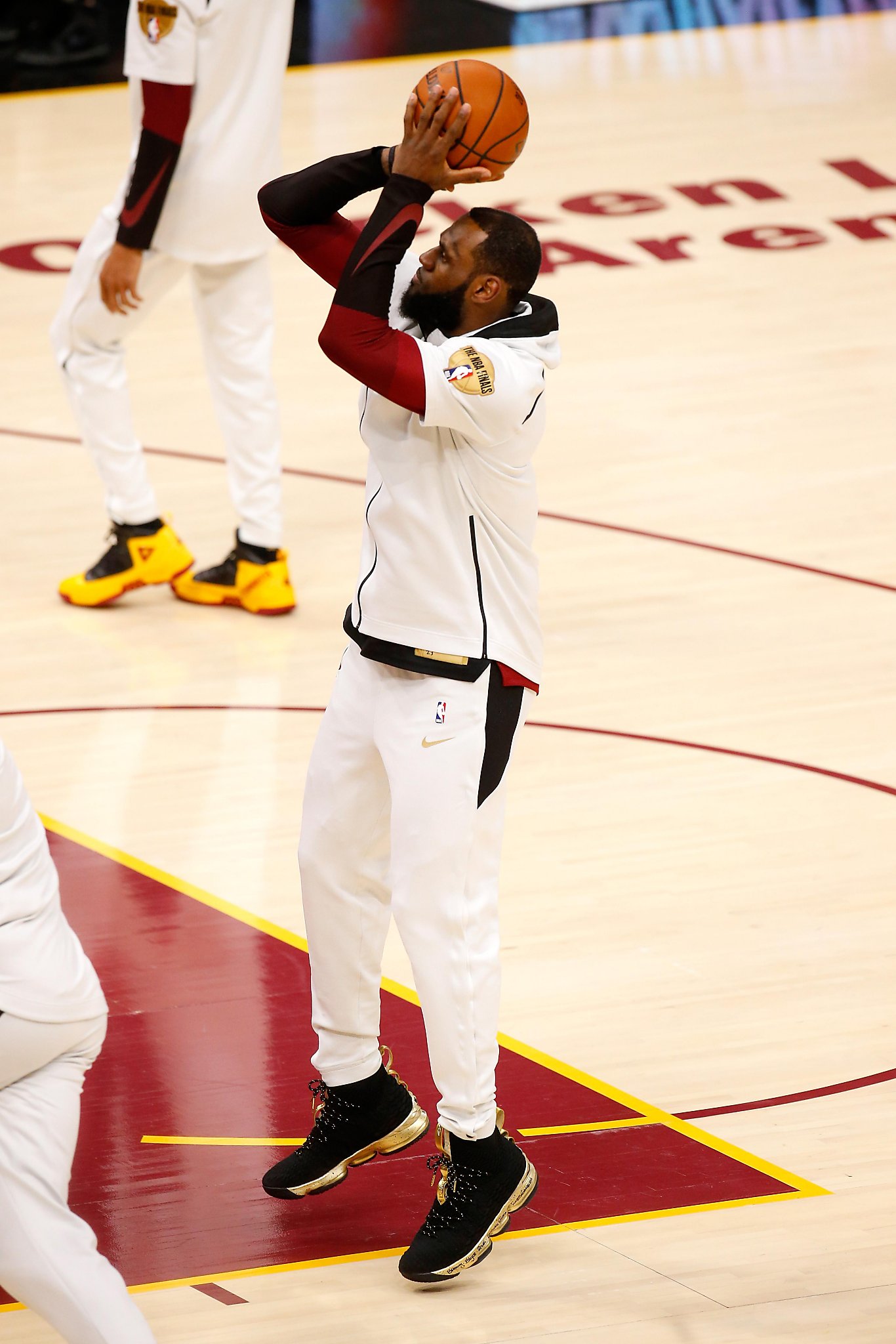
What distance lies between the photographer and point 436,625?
352 centimetres

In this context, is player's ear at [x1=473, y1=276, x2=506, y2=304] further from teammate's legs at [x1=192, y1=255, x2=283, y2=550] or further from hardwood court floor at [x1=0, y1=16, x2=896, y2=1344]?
teammate's legs at [x1=192, y1=255, x2=283, y2=550]

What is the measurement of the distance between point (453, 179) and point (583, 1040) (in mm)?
1908

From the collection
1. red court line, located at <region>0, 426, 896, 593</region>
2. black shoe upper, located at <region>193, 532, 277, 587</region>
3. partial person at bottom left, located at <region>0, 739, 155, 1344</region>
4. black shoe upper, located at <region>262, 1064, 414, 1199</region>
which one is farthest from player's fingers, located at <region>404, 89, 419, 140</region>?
red court line, located at <region>0, 426, 896, 593</region>

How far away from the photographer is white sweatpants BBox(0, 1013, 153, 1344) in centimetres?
291

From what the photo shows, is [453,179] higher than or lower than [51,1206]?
higher

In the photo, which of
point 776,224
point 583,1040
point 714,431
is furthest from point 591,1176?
point 776,224

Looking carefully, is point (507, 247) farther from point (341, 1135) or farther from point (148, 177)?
point (148, 177)

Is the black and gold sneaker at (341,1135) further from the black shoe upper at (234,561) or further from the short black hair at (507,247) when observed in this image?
the black shoe upper at (234,561)

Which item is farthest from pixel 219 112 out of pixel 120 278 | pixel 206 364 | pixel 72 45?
pixel 72 45

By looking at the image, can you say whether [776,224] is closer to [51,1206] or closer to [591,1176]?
[591,1176]

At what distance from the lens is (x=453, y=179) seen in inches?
136

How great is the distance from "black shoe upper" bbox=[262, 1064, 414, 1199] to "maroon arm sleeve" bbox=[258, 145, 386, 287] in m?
1.46

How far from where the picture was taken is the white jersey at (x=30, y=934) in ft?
9.80

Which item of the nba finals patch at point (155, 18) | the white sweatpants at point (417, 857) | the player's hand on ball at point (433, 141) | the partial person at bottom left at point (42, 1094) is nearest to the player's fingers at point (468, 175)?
the player's hand on ball at point (433, 141)
